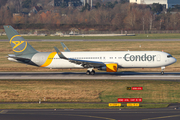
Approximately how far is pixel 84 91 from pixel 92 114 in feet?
34.7

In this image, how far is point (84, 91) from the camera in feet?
124

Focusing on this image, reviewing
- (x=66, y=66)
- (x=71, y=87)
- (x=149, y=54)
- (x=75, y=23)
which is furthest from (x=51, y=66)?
(x=75, y=23)

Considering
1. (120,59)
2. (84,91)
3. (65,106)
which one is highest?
(120,59)

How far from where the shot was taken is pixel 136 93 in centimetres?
3684

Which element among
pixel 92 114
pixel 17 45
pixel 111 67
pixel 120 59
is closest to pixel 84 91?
pixel 92 114

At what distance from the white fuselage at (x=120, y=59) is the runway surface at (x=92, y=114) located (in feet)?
67.2

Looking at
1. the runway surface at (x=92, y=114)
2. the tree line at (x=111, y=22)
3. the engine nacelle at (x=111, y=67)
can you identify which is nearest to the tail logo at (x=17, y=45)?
the engine nacelle at (x=111, y=67)

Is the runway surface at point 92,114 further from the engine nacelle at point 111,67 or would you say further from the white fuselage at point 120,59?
the white fuselage at point 120,59

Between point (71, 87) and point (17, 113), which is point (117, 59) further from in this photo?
point (17, 113)

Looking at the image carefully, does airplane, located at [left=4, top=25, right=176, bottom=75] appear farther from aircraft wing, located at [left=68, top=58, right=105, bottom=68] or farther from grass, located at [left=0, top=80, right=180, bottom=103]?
grass, located at [left=0, top=80, right=180, bottom=103]

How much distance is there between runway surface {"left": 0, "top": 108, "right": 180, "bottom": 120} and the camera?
85.9ft

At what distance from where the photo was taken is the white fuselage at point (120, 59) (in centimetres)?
4909

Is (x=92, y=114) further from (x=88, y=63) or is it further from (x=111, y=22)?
(x=111, y=22)

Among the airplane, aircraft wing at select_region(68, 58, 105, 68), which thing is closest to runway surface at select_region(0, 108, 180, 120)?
the airplane
